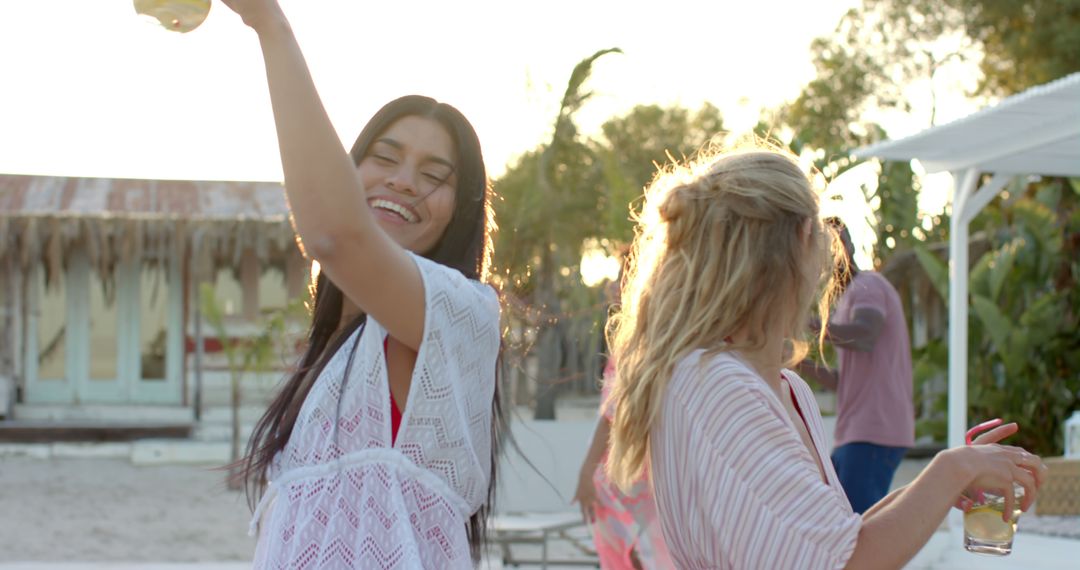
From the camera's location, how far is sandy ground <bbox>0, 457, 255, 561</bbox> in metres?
9.14

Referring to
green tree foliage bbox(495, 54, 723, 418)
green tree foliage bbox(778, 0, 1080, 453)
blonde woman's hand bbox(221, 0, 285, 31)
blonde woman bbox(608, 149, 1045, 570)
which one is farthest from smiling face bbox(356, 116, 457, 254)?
green tree foliage bbox(778, 0, 1080, 453)

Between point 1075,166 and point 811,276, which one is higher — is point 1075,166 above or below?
above

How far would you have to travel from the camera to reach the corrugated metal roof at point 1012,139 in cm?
743

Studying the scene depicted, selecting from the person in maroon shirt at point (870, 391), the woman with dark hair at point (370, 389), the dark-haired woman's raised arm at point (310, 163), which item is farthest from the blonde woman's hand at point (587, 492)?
the dark-haired woman's raised arm at point (310, 163)

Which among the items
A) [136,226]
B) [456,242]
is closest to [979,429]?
[456,242]

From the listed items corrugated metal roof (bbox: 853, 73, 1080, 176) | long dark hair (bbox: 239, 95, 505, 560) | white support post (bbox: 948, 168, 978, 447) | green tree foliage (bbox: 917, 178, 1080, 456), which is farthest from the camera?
green tree foliage (bbox: 917, 178, 1080, 456)

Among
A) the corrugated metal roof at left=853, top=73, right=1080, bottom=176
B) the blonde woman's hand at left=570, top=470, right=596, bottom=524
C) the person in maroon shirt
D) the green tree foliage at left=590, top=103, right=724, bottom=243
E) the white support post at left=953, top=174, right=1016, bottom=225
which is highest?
the green tree foliage at left=590, top=103, right=724, bottom=243

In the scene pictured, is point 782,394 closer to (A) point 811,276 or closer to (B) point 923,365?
(A) point 811,276

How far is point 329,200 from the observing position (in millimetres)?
1511

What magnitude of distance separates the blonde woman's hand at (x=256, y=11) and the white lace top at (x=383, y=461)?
15.0 inches

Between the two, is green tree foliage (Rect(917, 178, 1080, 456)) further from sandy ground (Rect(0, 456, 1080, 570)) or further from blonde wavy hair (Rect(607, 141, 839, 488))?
blonde wavy hair (Rect(607, 141, 839, 488))

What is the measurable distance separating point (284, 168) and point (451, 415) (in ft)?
1.46

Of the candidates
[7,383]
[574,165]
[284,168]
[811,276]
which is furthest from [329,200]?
[7,383]

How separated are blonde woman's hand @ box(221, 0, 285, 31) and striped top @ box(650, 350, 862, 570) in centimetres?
71
